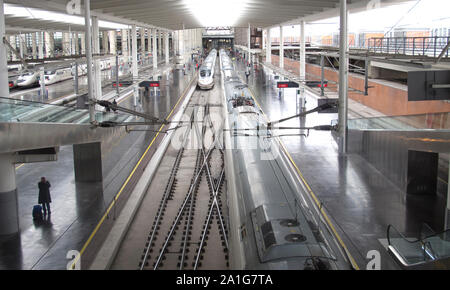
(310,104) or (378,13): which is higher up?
(378,13)

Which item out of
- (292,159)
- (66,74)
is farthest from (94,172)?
(66,74)

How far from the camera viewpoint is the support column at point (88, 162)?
47.6 feet

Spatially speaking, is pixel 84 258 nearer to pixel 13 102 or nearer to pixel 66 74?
pixel 13 102

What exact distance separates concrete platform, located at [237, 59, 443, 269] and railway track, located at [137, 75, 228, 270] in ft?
9.27

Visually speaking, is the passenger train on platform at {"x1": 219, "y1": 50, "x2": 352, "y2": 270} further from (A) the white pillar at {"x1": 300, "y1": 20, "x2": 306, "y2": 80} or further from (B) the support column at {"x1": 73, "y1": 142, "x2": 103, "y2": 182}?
(A) the white pillar at {"x1": 300, "y1": 20, "x2": 306, "y2": 80}

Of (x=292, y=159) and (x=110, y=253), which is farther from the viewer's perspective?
(x=292, y=159)

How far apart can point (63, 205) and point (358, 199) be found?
8.19 metres

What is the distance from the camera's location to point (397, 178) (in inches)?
554

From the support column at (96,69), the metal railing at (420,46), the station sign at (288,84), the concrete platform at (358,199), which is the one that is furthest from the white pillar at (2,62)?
the station sign at (288,84)

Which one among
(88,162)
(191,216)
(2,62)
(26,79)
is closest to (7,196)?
(2,62)

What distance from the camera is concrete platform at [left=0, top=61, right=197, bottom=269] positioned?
969 centimetres

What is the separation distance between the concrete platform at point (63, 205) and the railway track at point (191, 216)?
1490 millimetres

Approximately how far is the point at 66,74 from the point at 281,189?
1339 inches

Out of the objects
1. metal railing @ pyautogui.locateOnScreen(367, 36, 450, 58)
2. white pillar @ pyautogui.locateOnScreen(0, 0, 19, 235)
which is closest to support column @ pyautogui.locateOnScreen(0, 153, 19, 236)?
white pillar @ pyautogui.locateOnScreen(0, 0, 19, 235)
